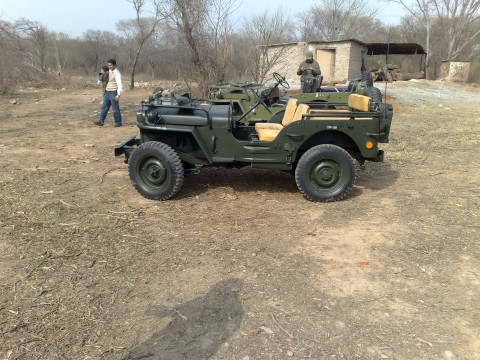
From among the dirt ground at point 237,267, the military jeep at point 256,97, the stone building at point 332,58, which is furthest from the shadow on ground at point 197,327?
the stone building at point 332,58

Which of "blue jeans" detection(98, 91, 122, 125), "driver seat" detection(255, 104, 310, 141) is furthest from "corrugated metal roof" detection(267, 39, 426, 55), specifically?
"driver seat" detection(255, 104, 310, 141)

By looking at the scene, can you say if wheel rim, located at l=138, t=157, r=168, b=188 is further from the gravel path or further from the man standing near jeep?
the gravel path

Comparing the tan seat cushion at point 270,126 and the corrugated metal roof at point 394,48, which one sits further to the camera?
the corrugated metal roof at point 394,48

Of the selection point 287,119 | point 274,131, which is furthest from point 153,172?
point 287,119

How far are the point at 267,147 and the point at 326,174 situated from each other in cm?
77

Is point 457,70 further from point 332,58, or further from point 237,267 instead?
point 237,267

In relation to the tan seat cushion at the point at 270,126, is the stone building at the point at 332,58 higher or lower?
higher

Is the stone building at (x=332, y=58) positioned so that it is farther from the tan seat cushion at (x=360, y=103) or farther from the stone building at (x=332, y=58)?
the tan seat cushion at (x=360, y=103)

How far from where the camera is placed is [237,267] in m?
3.61

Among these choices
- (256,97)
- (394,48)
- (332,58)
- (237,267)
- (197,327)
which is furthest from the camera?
(394,48)

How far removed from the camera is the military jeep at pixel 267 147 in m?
5.11

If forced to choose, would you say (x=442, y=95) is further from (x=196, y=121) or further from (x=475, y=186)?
(x=196, y=121)

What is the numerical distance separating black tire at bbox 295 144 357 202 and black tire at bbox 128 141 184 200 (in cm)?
144

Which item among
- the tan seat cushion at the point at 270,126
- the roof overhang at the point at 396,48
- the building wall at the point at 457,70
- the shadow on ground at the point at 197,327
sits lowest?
the shadow on ground at the point at 197,327
